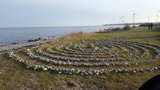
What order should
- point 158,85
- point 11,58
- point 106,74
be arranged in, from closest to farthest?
point 158,85 < point 106,74 < point 11,58

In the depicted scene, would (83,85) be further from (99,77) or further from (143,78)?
(143,78)

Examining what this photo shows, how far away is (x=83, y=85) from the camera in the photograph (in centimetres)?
514

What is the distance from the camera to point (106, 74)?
5.99 metres

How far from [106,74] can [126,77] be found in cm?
84

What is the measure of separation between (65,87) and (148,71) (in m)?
3.85

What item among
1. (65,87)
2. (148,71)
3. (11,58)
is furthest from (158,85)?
(11,58)

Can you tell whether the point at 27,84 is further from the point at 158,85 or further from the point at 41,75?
Answer: the point at 158,85

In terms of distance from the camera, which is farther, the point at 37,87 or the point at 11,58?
the point at 11,58

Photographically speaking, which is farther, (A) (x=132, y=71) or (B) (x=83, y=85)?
(A) (x=132, y=71)

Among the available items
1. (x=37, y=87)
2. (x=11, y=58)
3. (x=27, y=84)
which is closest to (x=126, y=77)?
(x=37, y=87)

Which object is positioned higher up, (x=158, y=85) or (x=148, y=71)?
(x=158, y=85)

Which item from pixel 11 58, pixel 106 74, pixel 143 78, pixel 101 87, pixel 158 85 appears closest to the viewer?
pixel 158 85

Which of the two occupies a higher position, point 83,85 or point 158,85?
point 158,85

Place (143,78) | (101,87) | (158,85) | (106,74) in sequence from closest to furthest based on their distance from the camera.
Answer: (158,85) → (101,87) → (143,78) → (106,74)
